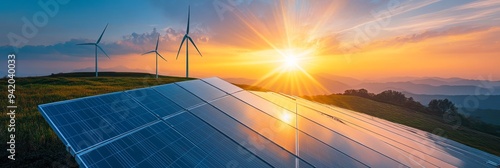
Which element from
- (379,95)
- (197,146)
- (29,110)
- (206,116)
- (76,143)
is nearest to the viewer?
(76,143)

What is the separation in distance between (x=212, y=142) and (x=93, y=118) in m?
3.36

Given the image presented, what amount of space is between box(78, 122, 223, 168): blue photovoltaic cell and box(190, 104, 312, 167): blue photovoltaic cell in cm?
131

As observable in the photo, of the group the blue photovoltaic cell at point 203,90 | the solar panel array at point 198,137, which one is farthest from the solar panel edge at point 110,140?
the blue photovoltaic cell at point 203,90

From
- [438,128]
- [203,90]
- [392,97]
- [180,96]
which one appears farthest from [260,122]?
[392,97]

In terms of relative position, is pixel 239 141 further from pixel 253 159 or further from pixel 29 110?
pixel 29 110

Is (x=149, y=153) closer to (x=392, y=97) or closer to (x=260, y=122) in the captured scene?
(x=260, y=122)

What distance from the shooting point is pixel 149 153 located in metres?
5.49

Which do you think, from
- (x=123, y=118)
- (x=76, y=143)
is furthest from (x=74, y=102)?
(x=76, y=143)

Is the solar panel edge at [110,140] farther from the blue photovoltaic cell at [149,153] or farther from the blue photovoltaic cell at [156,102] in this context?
the blue photovoltaic cell at [156,102]

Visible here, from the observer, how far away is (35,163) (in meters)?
8.45

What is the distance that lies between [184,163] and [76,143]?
2.37 m

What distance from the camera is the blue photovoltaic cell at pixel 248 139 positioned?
617 cm

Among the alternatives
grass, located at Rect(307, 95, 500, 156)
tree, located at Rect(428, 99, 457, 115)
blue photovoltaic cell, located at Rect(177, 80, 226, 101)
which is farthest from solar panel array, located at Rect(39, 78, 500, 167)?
tree, located at Rect(428, 99, 457, 115)

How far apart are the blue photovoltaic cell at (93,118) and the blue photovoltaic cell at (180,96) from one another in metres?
1.61
